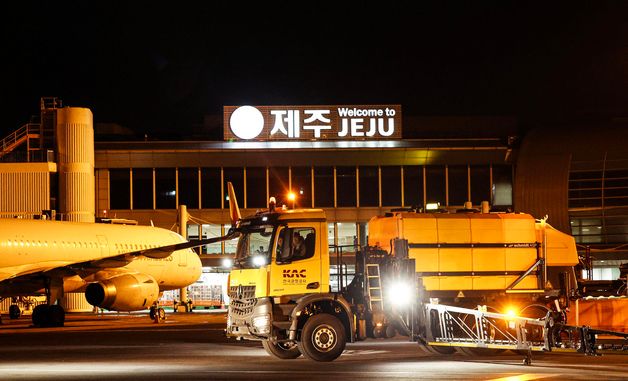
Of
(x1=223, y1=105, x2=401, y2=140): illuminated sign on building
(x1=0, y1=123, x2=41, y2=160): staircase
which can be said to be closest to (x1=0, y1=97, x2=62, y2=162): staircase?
(x1=0, y1=123, x2=41, y2=160): staircase

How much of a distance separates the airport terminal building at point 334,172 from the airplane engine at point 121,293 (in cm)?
2076

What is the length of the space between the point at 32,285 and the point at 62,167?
19690mm

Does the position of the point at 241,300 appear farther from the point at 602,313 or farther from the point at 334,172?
the point at 334,172

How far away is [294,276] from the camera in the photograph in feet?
72.0

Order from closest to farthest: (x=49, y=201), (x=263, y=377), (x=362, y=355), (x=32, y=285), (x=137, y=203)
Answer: (x=263, y=377) → (x=362, y=355) → (x=32, y=285) → (x=49, y=201) → (x=137, y=203)

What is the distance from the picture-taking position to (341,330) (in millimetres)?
21828

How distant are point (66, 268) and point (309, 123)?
2681 centimetres

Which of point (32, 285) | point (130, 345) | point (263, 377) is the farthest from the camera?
point (32, 285)

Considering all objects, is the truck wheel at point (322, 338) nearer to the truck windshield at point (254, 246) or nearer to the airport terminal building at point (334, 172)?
the truck windshield at point (254, 246)

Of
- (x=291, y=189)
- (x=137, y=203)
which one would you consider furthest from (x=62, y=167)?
(x=291, y=189)

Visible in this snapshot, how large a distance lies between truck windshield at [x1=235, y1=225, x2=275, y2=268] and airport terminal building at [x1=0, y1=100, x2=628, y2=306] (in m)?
35.9

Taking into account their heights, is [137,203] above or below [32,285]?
above

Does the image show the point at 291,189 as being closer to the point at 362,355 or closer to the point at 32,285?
the point at 32,285

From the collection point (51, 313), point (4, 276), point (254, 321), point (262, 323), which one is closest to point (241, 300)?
point (254, 321)
